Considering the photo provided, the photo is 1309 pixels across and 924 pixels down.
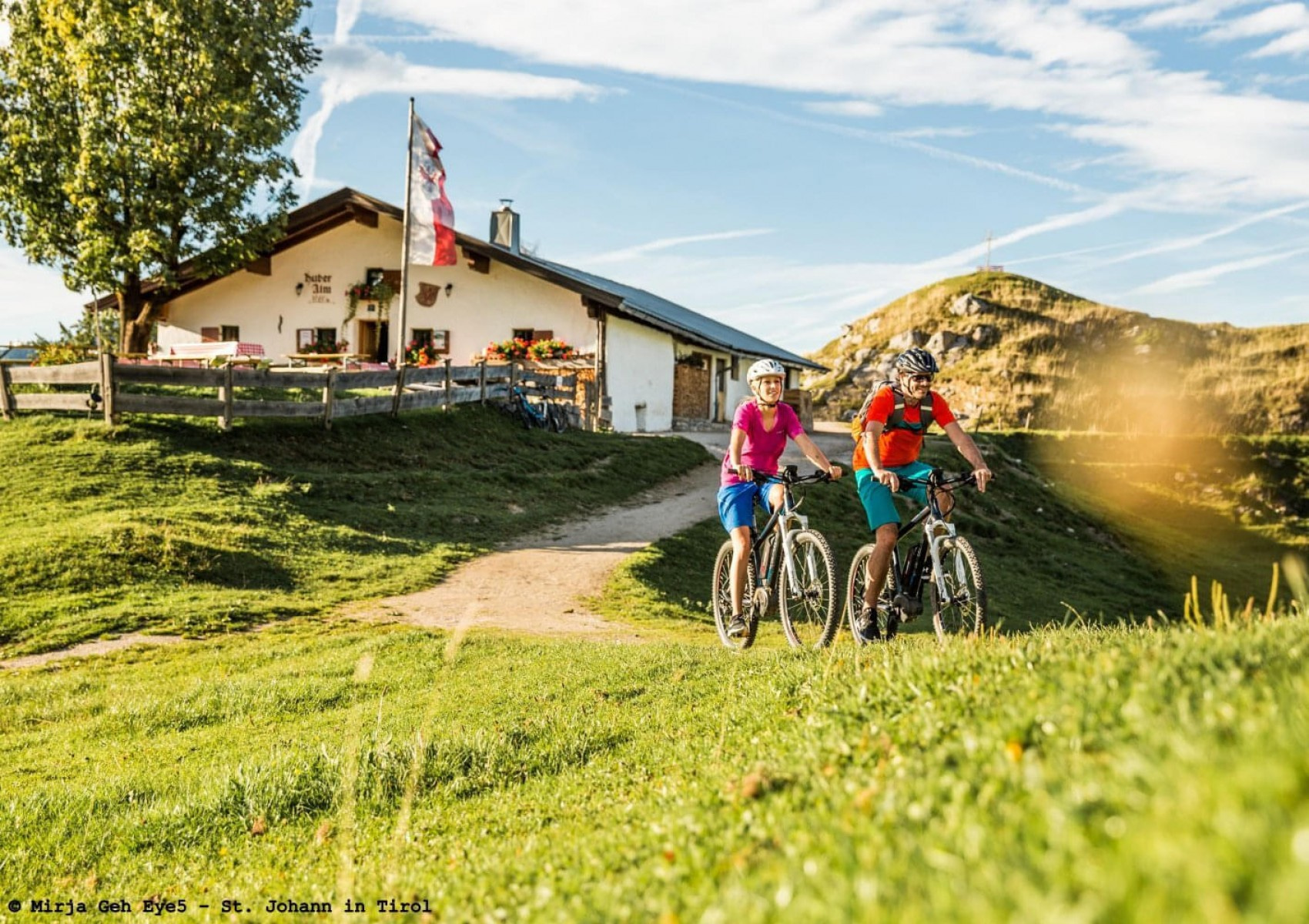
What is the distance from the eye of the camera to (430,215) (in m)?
28.3

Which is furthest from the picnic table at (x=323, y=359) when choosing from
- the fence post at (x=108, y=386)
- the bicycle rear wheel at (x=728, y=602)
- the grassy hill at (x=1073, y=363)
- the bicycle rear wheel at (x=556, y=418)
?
the grassy hill at (x=1073, y=363)

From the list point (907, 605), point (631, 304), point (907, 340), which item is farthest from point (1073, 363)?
point (907, 605)

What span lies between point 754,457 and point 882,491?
→ 3.72ft

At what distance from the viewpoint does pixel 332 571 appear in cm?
1365

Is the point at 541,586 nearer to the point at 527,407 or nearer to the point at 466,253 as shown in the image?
the point at 527,407

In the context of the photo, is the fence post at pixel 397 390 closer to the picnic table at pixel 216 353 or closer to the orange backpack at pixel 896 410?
the picnic table at pixel 216 353

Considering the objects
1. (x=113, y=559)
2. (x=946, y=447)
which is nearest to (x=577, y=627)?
(x=113, y=559)

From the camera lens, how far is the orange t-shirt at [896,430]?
25.8ft

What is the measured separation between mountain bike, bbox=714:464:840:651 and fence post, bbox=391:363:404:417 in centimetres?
1509

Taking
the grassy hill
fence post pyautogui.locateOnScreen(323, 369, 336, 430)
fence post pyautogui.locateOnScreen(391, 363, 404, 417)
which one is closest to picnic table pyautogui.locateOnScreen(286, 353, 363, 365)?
fence post pyautogui.locateOnScreen(391, 363, 404, 417)

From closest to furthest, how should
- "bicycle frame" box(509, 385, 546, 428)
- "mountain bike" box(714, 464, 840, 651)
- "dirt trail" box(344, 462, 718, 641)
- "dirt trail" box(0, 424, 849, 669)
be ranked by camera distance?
"mountain bike" box(714, 464, 840, 651) < "dirt trail" box(0, 424, 849, 669) < "dirt trail" box(344, 462, 718, 641) < "bicycle frame" box(509, 385, 546, 428)

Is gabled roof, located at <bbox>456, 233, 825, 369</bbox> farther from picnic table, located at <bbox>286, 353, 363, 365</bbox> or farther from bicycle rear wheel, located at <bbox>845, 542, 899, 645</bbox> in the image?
bicycle rear wheel, located at <bbox>845, 542, 899, 645</bbox>

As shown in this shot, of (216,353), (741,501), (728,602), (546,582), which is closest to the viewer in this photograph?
(741,501)

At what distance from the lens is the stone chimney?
119 feet
